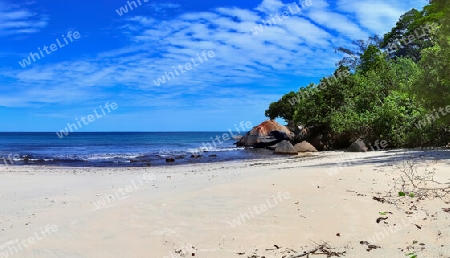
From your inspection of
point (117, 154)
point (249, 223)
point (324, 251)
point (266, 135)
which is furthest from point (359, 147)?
point (117, 154)

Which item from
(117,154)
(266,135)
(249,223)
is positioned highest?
(117,154)

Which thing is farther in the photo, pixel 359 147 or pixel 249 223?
pixel 359 147

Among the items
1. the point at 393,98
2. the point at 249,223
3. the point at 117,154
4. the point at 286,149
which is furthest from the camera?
the point at 117,154

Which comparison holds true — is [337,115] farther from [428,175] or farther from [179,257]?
[179,257]

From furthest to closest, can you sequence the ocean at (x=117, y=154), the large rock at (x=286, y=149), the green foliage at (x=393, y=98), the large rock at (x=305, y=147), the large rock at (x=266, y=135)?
1. the large rock at (x=266, y=135)
2. the large rock at (x=286, y=149)
3. the large rock at (x=305, y=147)
4. the ocean at (x=117, y=154)
5. the green foliage at (x=393, y=98)

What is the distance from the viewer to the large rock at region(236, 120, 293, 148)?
40562 mm

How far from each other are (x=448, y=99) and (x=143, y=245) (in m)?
9.55

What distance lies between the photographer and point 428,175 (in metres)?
7.53

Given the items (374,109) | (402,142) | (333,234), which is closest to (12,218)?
(333,234)

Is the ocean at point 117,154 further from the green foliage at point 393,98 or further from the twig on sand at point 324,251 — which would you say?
the twig on sand at point 324,251

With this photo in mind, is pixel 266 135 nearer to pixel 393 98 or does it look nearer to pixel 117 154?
pixel 117 154

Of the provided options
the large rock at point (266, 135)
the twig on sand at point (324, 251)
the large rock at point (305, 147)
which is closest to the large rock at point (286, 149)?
the large rock at point (305, 147)

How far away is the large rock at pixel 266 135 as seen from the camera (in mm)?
40562

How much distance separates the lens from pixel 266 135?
41.0m
